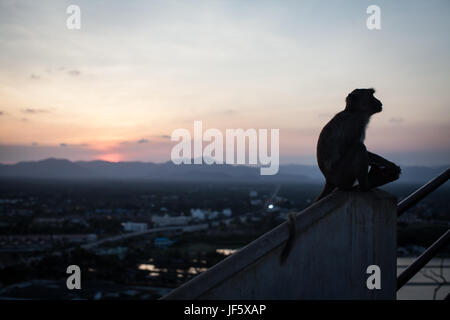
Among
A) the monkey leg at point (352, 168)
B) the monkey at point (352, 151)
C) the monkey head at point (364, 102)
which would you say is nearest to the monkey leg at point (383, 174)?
the monkey at point (352, 151)

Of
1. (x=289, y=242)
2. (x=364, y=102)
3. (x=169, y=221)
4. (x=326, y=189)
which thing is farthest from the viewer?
(x=169, y=221)

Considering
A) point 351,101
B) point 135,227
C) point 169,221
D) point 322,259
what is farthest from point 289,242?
point 169,221

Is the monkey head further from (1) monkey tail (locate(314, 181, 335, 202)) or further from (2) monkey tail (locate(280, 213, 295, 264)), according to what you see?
(2) monkey tail (locate(280, 213, 295, 264))

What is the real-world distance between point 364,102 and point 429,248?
1245 millimetres

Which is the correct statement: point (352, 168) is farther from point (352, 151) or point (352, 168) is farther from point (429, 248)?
point (429, 248)

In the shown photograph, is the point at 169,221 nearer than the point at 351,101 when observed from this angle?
No

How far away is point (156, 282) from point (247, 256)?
839 inches

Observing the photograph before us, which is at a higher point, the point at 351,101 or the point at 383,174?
the point at 351,101

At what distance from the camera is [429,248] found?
290cm
